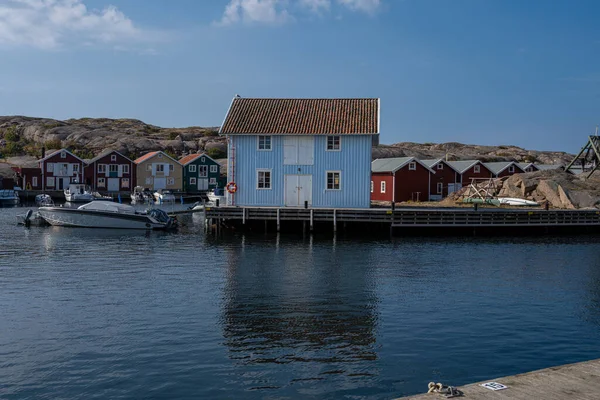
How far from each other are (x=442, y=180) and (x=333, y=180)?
2672cm

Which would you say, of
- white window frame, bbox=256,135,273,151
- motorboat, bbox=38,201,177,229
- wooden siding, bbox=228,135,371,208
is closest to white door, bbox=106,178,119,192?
motorboat, bbox=38,201,177,229

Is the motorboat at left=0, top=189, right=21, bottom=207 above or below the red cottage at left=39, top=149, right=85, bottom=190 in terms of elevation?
below

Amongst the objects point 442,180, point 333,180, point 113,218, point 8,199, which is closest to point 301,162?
point 333,180

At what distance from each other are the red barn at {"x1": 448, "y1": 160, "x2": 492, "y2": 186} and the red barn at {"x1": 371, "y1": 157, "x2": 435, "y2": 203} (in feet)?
16.5

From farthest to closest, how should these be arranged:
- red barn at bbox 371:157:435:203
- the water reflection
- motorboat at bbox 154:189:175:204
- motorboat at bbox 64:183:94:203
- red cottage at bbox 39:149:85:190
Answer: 1. red cottage at bbox 39:149:85:190
2. motorboat at bbox 154:189:175:204
3. motorboat at bbox 64:183:94:203
4. red barn at bbox 371:157:435:203
5. the water reflection

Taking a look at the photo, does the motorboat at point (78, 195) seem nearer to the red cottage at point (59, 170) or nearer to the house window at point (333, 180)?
the red cottage at point (59, 170)

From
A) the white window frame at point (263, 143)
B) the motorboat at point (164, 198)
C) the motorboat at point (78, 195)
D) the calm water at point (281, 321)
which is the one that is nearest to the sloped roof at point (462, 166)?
the white window frame at point (263, 143)

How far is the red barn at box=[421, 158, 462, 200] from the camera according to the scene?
62.5 metres

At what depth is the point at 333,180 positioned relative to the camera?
131ft

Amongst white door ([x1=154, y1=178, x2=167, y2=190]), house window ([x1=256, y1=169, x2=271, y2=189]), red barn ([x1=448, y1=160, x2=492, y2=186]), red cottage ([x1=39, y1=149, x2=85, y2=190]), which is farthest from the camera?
white door ([x1=154, y1=178, x2=167, y2=190])

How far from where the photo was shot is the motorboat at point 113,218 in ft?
135

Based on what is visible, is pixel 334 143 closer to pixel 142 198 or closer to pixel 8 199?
pixel 142 198

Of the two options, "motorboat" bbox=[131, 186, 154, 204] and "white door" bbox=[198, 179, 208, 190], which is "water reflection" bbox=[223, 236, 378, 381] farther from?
"white door" bbox=[198, 179, 208, 190]

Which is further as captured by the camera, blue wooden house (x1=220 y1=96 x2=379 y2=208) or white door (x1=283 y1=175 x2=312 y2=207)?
white door (x1=283 y1=175 x2=312 y2=207)
